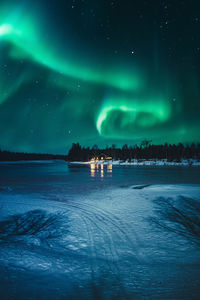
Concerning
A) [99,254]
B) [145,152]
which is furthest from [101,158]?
[99,254]

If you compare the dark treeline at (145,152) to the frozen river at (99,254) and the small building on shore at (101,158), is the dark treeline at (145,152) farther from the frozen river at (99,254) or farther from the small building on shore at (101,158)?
the frozen river at (99,254)

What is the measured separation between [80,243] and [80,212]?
3.31m

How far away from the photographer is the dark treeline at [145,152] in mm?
135875

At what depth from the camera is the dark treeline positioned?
136m

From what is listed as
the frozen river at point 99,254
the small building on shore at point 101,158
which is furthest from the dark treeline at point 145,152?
the frozen river at point 99,254

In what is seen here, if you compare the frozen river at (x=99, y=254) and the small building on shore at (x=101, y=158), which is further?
the small building on shore at (x=101, y=158)

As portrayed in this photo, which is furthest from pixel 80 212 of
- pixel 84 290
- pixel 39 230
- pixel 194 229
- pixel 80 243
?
pixel 84 290

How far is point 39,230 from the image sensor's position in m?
6.92

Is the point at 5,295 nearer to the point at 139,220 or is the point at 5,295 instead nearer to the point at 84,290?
the point at 84,290

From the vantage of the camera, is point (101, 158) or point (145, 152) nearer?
point (145, 152)

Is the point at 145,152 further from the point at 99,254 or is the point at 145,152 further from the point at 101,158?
the point at 99,254

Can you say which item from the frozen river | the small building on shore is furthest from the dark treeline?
the frozen river

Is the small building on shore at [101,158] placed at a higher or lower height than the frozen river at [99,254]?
higher

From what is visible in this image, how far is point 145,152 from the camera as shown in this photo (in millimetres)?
158125
